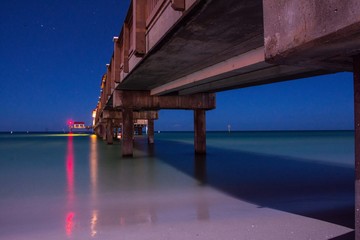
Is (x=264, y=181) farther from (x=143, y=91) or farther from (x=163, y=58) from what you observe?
(x=143, y=91)

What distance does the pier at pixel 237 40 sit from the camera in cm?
240

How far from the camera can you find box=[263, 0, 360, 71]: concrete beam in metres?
2.18

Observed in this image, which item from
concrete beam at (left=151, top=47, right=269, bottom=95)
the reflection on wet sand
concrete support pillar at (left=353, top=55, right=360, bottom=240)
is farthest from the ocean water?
concrete beam at (left=151, top=47, right=269, bottom=95)

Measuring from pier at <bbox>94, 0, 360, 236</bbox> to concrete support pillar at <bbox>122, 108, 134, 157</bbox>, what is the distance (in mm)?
2368

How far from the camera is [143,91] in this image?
16938 millimetres

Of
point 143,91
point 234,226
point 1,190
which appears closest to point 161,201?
point 234,226

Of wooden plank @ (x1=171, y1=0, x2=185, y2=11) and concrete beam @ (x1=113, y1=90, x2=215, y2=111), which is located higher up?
wooden plank @ (x1=171, y1=0, x2=185, y2=11)

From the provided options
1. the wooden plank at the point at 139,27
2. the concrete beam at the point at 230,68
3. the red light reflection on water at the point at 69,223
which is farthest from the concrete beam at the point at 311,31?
the wooden plank at the point at 139,27

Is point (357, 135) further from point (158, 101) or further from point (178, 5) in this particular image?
point (158, 101)

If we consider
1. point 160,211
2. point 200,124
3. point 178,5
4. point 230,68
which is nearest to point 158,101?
point 200,124

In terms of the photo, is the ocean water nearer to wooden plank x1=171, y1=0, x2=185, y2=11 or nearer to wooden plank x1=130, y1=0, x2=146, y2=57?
wooden plank x1=171, y1=0, x2=185, y2=11

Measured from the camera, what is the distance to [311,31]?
2.43 m

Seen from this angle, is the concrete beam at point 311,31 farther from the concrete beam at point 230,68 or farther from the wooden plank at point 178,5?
the concrete beam at point 230,68

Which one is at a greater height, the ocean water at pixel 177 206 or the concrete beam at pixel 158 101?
the concrete beam at pixel 158 101
